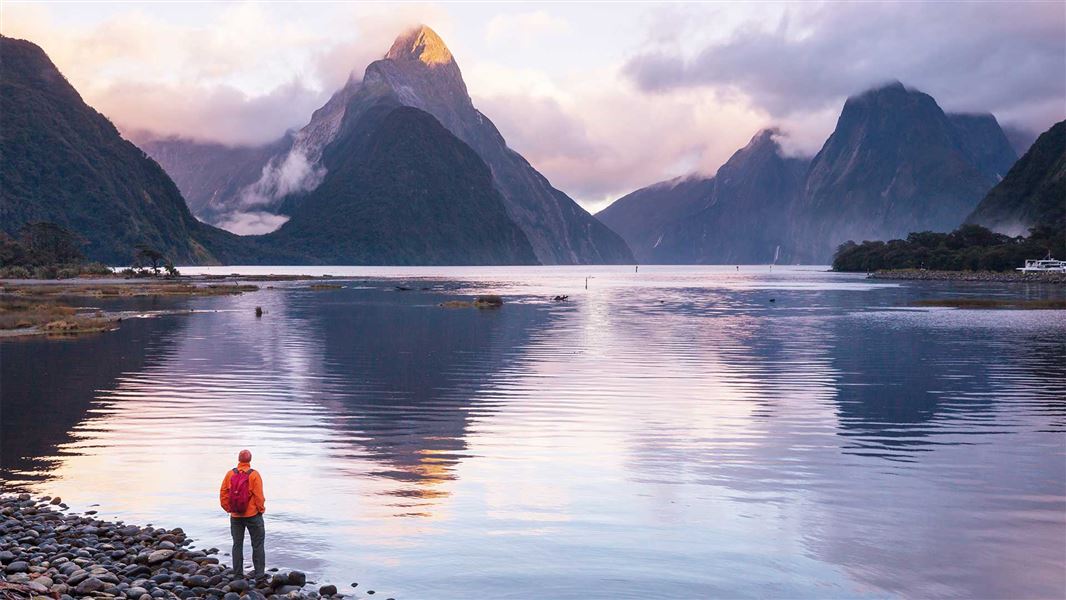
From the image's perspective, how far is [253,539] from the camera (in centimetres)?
1578

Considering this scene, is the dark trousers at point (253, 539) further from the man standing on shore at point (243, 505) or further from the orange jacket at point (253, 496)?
the orange jacket at point (253, 496)

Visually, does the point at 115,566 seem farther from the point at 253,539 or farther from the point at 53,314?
the point at 53,314

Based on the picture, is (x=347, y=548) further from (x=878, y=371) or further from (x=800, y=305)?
(x=800, y=305)

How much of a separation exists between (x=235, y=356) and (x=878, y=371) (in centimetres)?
3583

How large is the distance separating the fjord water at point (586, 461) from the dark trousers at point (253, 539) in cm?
108

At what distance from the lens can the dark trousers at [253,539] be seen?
51.0 ft

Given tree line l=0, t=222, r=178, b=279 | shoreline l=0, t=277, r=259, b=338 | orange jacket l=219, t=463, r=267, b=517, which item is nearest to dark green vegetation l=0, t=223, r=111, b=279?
tree line l=0, t=222, r=178, b=279

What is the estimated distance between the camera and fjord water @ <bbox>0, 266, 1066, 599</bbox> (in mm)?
16859

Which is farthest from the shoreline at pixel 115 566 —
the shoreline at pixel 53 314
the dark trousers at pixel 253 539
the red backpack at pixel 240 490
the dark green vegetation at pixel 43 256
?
the dark green vegetation at pixel 43 256

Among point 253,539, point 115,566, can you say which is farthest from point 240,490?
point 115,566

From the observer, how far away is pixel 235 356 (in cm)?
5381

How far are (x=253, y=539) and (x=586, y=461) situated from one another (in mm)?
11166

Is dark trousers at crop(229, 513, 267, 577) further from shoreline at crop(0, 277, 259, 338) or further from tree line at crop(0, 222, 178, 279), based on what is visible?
tree line at crop(0, 222, 178, 279)

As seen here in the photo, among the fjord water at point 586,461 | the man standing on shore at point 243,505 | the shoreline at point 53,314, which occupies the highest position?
the shoreline at point 53,314
